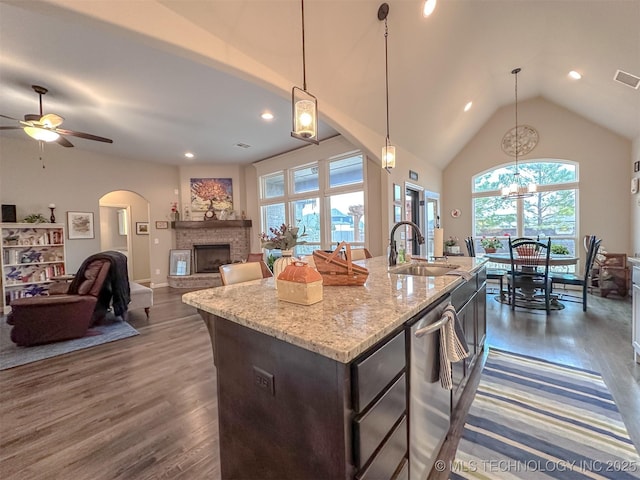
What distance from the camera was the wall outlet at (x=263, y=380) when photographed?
930 mm

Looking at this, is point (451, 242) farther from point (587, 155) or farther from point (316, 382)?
point (316, 382)

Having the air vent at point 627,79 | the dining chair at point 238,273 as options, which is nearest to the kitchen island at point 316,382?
the dining chair at point 238,273

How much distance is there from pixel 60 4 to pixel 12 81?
2.45 m

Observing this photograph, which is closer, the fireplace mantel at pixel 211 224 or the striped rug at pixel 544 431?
the striped rug at pixel 544 431

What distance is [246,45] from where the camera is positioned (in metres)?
2.36

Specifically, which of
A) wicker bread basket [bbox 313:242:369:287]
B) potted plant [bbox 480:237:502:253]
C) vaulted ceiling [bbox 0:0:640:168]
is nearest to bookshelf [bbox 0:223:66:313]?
vaulted ceiling [bbox 0:0:640:168]

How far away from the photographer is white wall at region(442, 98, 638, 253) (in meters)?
4.99

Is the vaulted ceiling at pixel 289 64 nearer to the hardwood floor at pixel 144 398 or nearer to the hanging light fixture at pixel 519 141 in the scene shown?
the hanging light fixture at pixel 519 141

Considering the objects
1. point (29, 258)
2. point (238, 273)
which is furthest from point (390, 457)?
point (29, 258)

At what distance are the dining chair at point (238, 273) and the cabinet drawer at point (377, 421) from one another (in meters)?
1.14

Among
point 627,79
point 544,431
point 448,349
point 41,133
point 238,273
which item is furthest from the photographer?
point 627,79

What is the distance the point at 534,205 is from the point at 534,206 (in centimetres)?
2

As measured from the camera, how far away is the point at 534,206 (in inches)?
230

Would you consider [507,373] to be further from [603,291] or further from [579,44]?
[579,44]
